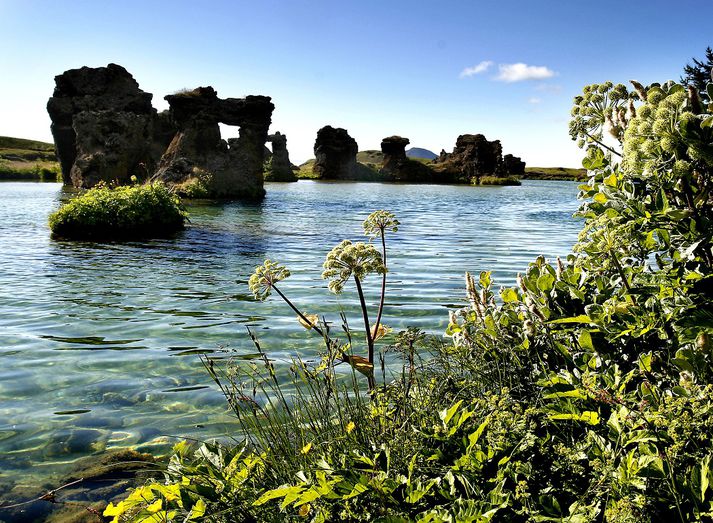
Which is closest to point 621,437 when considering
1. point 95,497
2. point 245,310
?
point 95,497

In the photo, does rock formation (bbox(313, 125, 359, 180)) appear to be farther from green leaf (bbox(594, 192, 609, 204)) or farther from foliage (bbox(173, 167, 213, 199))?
green leaf (bbox(594, 192, 609, 204))

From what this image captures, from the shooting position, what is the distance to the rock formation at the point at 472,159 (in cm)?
14138

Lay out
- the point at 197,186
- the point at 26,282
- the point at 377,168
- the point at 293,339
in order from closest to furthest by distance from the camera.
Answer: the point at 293,339 → the point at 26,282 → the point at 197,186 → the point at 377,168

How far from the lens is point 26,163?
329 ft

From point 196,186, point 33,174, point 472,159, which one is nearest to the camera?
point 196,186

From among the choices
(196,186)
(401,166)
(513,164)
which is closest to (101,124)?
(196,186)

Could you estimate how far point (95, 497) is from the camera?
388cm

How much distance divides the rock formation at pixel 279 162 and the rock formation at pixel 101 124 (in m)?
43.8

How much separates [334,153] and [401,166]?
1776 cm

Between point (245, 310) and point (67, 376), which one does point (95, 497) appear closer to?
point (67, 376)

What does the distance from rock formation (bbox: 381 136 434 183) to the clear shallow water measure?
119865 millimetres

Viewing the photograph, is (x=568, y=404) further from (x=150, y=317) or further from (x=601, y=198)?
(x=150, y=317)

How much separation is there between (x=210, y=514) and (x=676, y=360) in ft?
7.40

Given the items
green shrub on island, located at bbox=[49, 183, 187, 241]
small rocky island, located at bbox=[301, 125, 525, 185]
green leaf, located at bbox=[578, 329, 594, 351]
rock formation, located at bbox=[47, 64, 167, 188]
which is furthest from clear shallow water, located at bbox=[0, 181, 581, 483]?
small rocky island, located at bbox=[301, 125, 525, 185]
